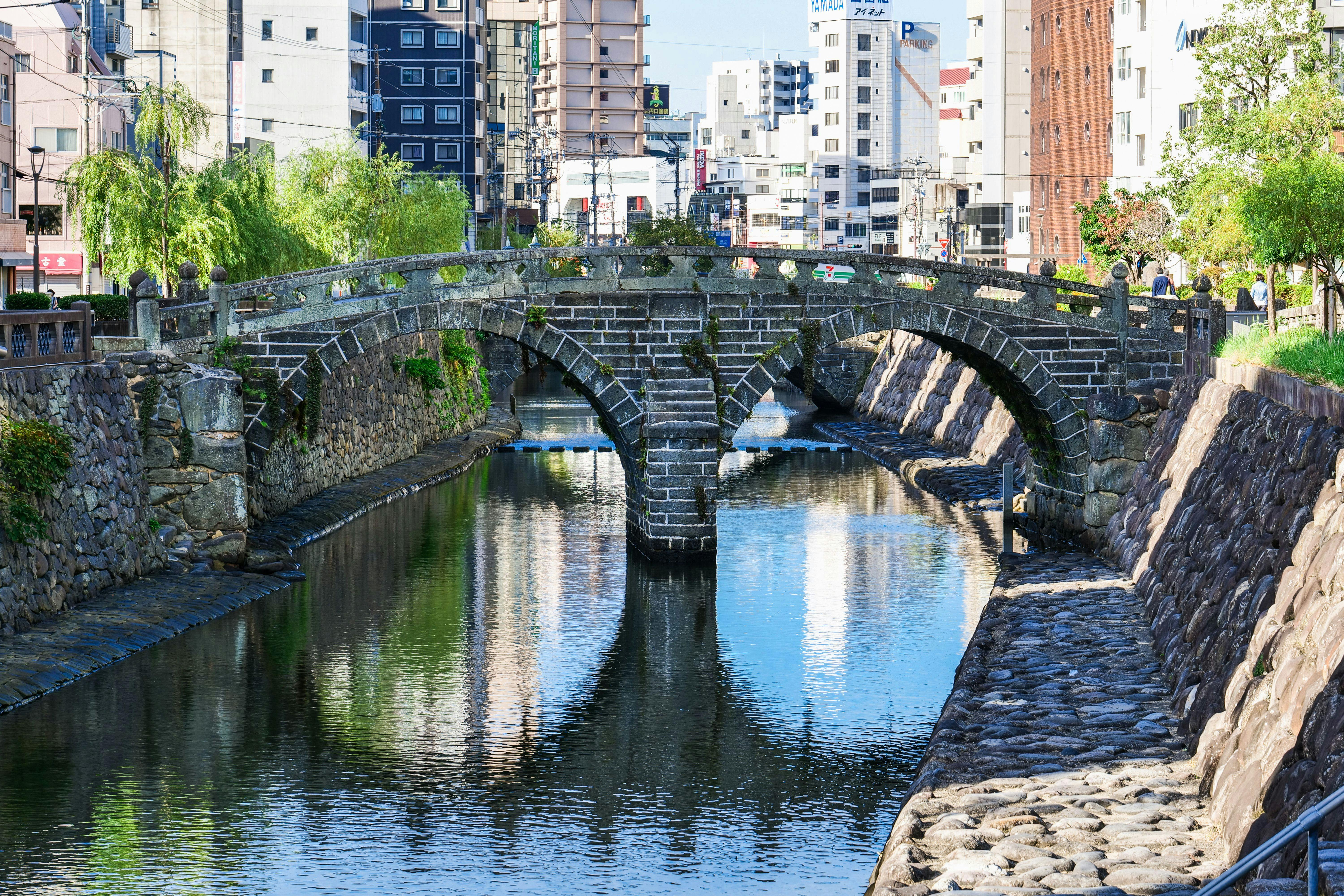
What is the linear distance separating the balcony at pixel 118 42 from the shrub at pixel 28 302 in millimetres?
35636

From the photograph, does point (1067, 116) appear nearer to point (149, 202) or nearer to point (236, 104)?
point (236, 104)

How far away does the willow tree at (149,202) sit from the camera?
42344 millimetres

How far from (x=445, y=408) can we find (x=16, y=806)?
113ft

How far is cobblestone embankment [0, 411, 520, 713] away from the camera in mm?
20516

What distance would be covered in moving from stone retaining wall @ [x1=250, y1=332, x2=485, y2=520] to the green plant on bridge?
8119mm

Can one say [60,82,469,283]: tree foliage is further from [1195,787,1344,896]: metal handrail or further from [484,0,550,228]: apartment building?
[484,0,550,228]: apartment building

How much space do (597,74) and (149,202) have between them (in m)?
99.1

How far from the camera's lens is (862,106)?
12694 cm

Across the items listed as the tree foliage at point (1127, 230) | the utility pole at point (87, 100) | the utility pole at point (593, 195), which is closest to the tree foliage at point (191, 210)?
the utility pole at point (87, 100)

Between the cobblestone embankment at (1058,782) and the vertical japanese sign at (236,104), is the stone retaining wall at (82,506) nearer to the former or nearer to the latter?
the cobblestone embankment at (1058,782)

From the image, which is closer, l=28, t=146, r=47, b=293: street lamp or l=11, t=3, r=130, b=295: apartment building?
l=28, t=146, r=47, b=293: street lamp

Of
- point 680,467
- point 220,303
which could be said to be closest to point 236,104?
point 220,303

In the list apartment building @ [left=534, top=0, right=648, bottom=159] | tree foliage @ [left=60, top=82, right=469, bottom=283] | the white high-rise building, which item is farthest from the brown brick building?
apartment building @ [left=534, top=0, right=648, bottom=159]

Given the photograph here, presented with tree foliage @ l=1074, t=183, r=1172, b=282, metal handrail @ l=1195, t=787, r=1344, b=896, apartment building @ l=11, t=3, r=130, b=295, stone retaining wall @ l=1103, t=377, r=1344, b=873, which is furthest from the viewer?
apartment building @ l=11, t=3, r=130, b=295
